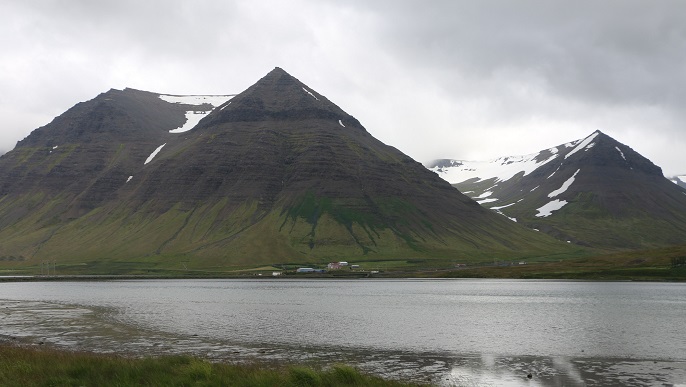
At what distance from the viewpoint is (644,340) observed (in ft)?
208

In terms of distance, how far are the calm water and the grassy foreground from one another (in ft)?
34.4

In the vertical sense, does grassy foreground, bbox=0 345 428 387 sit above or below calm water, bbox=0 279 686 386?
above

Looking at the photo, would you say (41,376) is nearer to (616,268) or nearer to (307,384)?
(307,384)

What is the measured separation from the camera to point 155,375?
1391 inches

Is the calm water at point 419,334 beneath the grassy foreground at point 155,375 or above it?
beneath

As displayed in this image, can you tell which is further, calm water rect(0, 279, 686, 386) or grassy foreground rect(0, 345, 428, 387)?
calm water rect(0, 279, 686, 386)

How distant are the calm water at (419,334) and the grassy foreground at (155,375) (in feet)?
34.4

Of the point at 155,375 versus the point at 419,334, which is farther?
the point at 419,334

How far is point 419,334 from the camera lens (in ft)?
230

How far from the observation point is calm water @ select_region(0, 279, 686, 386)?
47719mm

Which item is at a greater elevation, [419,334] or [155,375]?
[155,375]

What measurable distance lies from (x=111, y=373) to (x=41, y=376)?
3.65 m

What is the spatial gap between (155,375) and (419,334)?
40.1 meters

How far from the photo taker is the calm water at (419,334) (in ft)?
157
